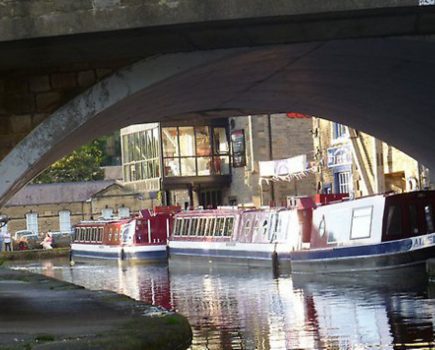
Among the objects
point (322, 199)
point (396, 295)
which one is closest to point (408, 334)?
point (396, 295)

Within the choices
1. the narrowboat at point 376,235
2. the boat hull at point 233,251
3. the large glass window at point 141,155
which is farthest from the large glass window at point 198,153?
the narrowboat at point 376,235

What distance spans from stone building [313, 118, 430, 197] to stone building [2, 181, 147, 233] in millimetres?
22106

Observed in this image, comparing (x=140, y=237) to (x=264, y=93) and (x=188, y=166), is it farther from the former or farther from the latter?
(x=264, y=93)

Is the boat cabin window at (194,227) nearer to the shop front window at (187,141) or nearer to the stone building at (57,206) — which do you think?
the shop front window at (187,141)

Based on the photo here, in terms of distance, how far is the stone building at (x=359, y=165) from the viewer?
1409 inches

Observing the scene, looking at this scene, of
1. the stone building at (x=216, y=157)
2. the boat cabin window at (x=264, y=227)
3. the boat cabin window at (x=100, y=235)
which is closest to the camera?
the boat cabin window at (x=264, y=227)

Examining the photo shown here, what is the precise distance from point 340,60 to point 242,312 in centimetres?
936

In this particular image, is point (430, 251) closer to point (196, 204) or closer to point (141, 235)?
point (141, 235)

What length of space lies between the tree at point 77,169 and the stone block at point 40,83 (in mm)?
59241

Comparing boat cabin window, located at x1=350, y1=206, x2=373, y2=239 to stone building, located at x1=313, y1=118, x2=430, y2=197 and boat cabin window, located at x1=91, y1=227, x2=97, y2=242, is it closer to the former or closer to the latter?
stone building, located at x1=313, y1=118, x2=430, y2=197

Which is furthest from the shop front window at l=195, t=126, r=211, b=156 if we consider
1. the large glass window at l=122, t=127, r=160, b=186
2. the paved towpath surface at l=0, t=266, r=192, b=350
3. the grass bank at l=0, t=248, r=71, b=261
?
the paved towpath surface at l=0, t=266, r=192, b=350

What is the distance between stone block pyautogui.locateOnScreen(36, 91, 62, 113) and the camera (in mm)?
12873

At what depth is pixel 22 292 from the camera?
72.6 feet

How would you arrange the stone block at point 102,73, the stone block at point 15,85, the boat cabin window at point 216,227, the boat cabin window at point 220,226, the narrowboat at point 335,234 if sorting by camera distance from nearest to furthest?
the stone block at point 102,73
the stone block at point 15,85
the narrowboat at point 335,234
the boat cabin window at point 220,226
the boat cabin window at point 216,227
